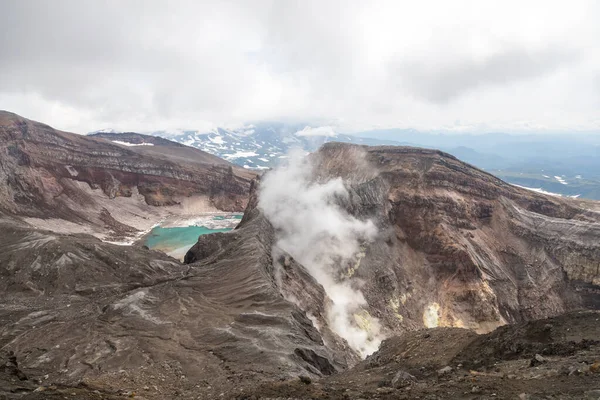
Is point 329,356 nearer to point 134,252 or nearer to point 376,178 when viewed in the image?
point 134,252

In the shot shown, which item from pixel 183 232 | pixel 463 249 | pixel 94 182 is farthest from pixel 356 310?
pixel 94 182

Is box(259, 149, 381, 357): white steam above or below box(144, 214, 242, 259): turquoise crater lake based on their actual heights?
above

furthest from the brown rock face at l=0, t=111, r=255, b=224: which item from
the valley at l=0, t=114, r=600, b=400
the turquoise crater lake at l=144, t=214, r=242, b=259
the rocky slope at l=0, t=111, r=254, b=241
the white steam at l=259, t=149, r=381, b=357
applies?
the white steam at l=259, t=149, r=381, b=357

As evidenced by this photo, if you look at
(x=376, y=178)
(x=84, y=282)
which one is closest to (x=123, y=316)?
(x=84, y=282)

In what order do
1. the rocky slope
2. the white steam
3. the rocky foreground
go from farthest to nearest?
the rocky slope → the white steam → the rocky foreground

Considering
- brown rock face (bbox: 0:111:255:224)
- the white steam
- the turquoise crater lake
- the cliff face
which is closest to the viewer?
the white steam

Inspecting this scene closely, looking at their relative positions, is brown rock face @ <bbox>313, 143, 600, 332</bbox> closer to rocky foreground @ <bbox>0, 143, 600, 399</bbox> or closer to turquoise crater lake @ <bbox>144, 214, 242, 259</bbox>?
rocky foreground @ <bbox>0, 143, 600, 399</bbox>
